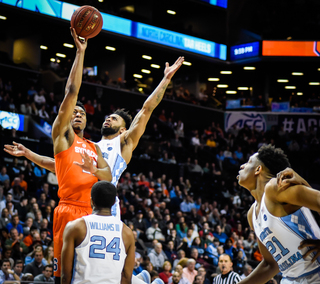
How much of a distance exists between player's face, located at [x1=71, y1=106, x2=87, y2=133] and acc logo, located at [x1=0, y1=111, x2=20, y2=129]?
30.9 ft

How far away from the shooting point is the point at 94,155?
4.64 meters

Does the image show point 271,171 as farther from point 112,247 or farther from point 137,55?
point 137,55

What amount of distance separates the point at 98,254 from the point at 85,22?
2567 millimetres

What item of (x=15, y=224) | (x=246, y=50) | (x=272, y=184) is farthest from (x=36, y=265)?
(x=246, y=50)

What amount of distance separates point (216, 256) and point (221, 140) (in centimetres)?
1038

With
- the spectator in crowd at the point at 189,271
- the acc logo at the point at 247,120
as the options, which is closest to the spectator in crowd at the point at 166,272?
the spectator in crowd at the point at 189,271

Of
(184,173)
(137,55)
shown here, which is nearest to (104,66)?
(137,55)

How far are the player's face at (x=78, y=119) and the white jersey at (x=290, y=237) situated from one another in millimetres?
2158

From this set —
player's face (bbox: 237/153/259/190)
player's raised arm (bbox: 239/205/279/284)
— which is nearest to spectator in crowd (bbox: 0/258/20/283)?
player's raised arm (bbox: 239/205/279/284)

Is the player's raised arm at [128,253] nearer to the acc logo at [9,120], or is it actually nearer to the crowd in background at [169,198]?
the crowd in background at [169,198]

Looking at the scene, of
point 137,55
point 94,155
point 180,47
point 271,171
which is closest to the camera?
point 271,171

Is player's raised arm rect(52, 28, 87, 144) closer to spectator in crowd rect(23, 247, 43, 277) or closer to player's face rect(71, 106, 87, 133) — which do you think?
player's face rect(71, 106, 87, 133)

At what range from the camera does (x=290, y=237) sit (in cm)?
325

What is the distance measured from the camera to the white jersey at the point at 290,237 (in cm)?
321
